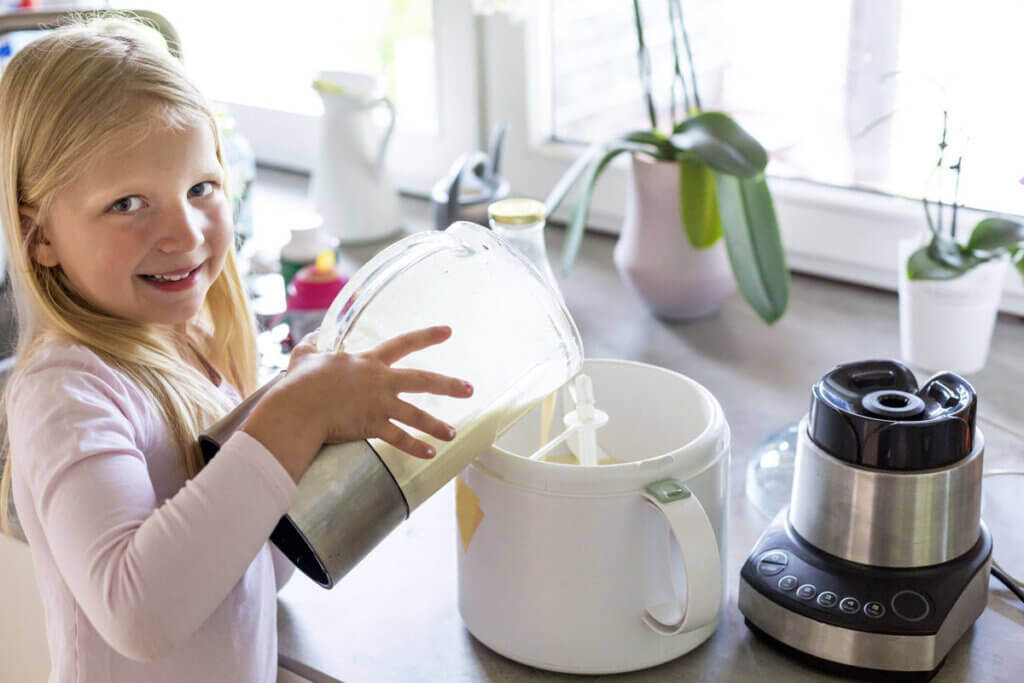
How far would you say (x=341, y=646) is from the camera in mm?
818

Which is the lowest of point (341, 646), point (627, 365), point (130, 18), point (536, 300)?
point (341, 646)

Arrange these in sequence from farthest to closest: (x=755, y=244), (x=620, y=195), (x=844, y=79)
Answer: (x=620, y=195) → (x=844, y=79) → (x=755, y=244)

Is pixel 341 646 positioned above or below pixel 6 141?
below

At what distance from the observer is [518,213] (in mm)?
921

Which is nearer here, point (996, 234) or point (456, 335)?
point (456, 335)

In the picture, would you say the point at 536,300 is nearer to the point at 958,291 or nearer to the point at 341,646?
the point at 341,646

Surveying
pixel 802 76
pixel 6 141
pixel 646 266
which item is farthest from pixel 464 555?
pixel 802 76

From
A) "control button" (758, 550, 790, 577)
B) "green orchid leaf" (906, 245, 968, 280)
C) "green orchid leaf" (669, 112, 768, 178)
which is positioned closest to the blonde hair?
"control button" (758, 550, 790, 577)

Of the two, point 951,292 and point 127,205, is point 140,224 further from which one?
point 951,292

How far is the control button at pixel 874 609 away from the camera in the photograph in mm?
740

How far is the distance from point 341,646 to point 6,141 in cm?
41

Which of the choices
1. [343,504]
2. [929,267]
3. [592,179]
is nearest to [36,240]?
[343,504]

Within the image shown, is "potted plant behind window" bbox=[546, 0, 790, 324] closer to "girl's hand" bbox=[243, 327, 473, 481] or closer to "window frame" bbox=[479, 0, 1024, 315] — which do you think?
"window frame" bbox=[479, 0, 1024, 315]

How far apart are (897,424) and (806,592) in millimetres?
131
